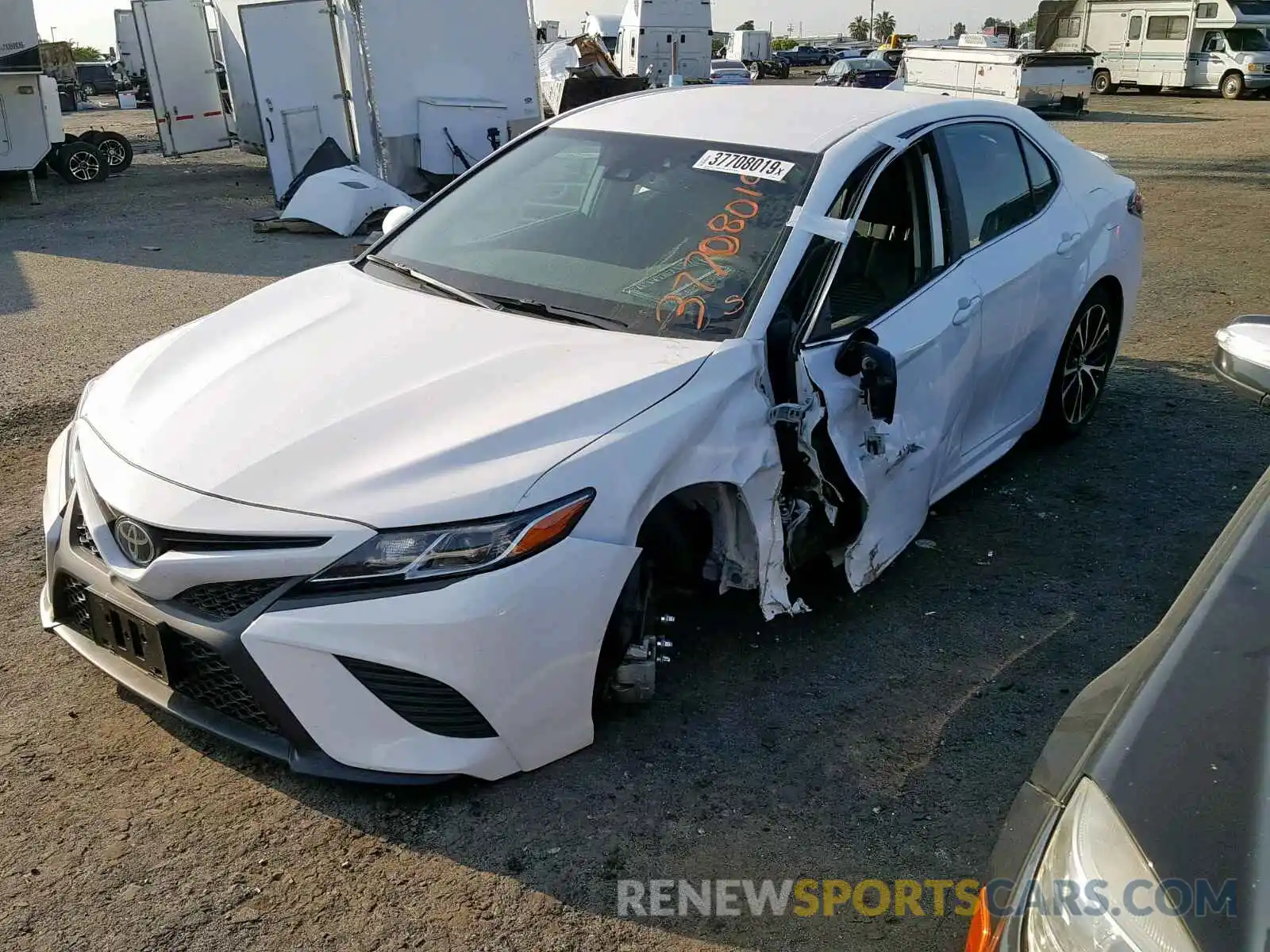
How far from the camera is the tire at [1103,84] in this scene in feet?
116

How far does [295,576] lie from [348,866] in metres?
0.73

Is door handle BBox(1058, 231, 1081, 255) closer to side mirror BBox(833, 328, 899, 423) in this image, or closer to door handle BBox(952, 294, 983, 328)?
door handle BBox(952, 294, 983, 328)

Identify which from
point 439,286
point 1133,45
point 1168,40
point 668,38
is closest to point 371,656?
point 439,286

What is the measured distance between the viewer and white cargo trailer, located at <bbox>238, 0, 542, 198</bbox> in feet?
43.3

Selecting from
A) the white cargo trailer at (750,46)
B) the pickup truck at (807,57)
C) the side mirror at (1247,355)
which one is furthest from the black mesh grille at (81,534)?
the pickup truck at (807,57)

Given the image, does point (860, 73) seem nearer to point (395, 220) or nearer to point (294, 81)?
point (294, 81)

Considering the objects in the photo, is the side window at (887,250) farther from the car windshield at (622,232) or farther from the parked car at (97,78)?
the parked car at (97,78)

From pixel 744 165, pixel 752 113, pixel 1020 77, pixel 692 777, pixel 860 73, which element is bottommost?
pixel 692 777

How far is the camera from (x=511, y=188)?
13.8 feet

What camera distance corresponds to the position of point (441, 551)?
2604mm

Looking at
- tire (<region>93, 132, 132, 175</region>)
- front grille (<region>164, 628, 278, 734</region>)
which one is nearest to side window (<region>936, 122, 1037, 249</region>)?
front grille (<region>164, 628, 278, 734</region>)

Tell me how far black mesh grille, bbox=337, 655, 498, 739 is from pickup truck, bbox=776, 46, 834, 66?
6292cm

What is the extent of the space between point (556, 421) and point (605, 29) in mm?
37151

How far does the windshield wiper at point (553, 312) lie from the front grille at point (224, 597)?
1.29 m
